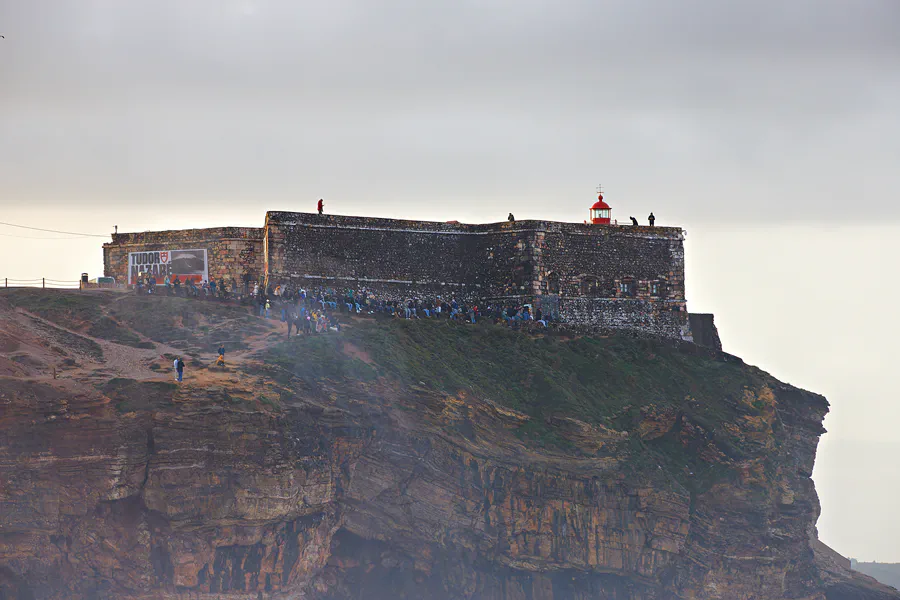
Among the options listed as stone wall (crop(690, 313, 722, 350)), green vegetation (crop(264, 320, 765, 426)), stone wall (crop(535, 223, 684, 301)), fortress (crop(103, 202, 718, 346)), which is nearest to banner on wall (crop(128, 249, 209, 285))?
fortress (crop(103, 202, 718, 346))

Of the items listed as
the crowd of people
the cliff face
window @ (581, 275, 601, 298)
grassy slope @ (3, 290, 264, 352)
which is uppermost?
window @ (581, 275, 601, 298)

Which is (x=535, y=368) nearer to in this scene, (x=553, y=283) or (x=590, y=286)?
(x=553, y=283)

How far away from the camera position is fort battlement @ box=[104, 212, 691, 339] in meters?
69.9

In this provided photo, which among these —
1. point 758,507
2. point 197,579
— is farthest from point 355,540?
point 758,507

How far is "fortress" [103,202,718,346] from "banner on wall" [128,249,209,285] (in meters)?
0.05

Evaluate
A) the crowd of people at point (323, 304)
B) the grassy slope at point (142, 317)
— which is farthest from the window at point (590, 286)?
the grassy slope at point (142, 317)

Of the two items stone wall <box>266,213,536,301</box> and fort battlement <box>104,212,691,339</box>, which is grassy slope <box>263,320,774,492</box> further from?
stone wall <box>266,213,536,301</box>

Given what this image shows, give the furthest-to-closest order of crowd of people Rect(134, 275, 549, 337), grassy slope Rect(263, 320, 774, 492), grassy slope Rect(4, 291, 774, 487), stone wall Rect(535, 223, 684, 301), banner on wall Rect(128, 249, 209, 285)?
stone wall Rect(535, 223, 684, 301)
banner on wall Rect(128, 249, 209, 285)
crowd of people Rect(134, 275, 549, 337)
grassy slope Rect(263, 320, 774, 492)
grassy slope Rect(4, 291, 774, 487)

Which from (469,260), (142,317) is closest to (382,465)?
(142,317)

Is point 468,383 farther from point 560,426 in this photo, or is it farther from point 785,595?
point 785,595

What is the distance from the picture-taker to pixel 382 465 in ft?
196

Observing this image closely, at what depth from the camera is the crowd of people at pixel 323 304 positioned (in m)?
63.8

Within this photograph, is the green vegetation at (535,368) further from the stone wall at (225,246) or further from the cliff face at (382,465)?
the stone wall at (225,246)

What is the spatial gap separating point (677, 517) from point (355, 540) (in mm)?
14861
